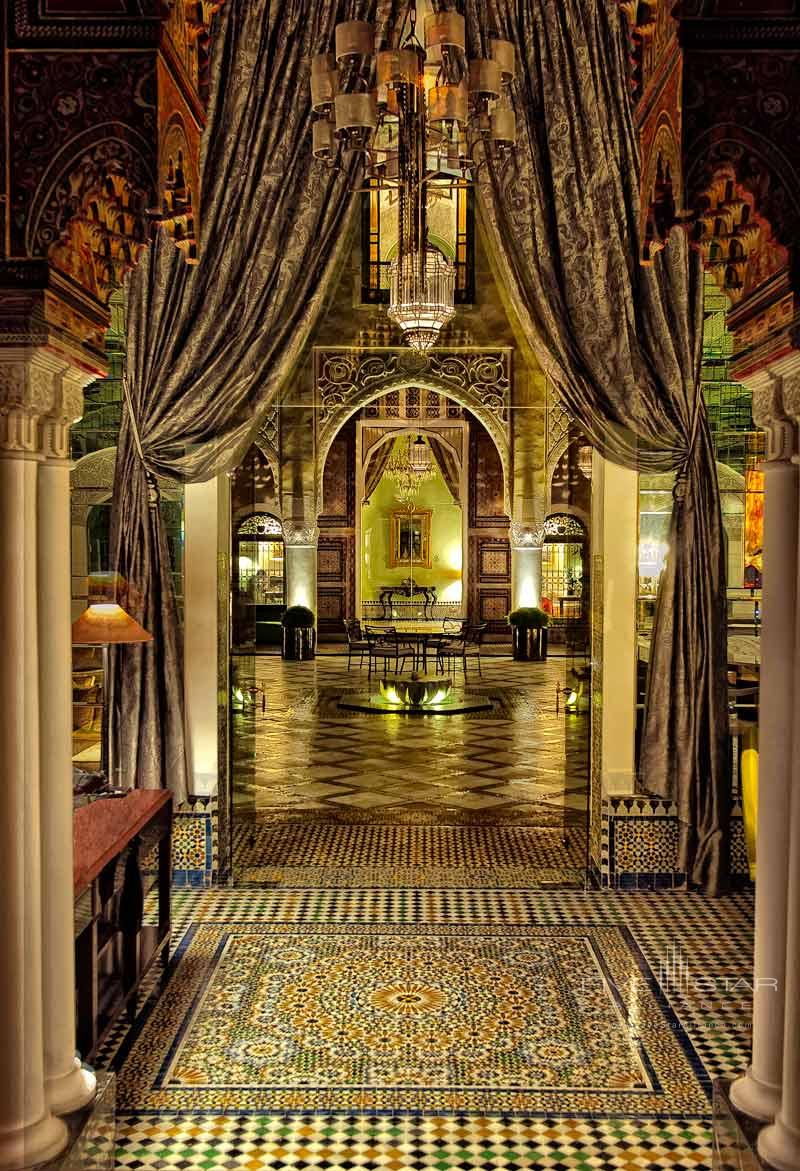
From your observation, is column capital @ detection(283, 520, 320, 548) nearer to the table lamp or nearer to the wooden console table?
the table lamp

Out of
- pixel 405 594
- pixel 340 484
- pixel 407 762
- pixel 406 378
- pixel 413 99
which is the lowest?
pixel 407 762

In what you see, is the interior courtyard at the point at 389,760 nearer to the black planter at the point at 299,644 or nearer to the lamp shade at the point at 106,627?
the lamp shade at the point at 106,627

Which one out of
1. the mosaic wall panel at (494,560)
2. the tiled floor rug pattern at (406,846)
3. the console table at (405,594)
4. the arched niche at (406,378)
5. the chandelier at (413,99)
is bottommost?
the tiled floor rug pattern at (406,846)

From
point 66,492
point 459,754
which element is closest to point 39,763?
point 66,492

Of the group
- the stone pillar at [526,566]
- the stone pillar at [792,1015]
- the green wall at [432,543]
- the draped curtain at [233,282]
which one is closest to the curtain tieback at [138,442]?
the draped curtain at [233,282]

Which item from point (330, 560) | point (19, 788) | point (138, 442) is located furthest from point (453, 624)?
point (19, 788)

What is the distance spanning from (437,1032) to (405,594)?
15.6m

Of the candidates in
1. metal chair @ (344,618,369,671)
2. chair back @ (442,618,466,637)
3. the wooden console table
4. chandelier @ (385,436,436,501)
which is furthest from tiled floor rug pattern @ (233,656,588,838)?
chandelier @ (385,436,436,501)

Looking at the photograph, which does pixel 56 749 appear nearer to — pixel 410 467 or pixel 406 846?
pixel 406 846

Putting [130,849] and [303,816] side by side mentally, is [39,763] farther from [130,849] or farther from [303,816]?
[303,816]

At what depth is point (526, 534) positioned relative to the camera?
51.0ft

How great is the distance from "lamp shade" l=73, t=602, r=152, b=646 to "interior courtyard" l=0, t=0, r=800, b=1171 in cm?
3

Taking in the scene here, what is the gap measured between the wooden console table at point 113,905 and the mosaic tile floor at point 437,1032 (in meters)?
0.22

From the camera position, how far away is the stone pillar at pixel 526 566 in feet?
51.2
